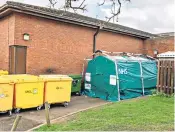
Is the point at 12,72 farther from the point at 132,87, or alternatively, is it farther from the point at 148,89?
the point at 148,89

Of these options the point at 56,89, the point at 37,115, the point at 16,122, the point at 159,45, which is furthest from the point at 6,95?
the point at 159,45

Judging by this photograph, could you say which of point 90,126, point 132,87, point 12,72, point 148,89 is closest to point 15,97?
point 12,72

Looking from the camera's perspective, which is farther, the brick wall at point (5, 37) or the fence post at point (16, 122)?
the brick wall at point (5, 37)

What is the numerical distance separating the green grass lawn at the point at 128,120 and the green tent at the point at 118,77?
12.9 ft

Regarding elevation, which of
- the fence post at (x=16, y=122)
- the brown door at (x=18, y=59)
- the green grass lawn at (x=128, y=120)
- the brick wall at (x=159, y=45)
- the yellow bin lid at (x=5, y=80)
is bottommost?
the fence post at (x=16, y=122)

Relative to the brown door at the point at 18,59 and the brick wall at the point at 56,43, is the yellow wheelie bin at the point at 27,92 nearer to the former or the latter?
the brown door at the point at 18,59

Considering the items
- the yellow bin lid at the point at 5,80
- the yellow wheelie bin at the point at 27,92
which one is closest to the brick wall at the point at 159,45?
the yellow wheelie bin at the point at 27,92

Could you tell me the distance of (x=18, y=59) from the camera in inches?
478

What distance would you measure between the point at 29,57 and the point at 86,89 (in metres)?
3.64

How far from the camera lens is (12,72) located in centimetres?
1225

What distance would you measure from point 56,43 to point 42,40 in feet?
2.90

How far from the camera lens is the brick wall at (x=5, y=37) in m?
12.2

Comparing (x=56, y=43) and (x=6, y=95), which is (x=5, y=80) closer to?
(x=6, y=95)

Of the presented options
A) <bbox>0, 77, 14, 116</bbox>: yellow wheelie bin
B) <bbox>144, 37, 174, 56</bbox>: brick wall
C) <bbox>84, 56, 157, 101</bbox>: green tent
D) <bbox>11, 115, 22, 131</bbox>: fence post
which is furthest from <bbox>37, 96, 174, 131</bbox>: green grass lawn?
<bbox>144, 37, 174, 56</bbox>: brick wall
